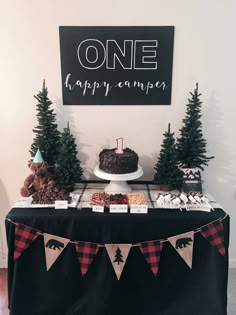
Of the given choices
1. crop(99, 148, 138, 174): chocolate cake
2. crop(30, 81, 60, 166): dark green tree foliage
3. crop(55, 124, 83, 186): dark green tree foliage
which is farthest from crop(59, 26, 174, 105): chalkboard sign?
crop(99, 148, 138, 174): chocolate cake

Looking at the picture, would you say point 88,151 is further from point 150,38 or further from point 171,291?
point 171,291

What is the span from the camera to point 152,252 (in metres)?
1.53

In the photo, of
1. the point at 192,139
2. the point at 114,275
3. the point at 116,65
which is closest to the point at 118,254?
the point at 114,275

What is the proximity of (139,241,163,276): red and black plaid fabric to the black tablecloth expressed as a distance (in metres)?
0.04

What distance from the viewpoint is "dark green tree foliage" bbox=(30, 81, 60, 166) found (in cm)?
182

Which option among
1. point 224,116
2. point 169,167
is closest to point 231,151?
point 224,116

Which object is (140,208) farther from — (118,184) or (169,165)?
(169,165)

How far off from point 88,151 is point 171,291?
110 cm

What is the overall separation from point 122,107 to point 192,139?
1.80 feet

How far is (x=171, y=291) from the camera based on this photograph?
1613 mm

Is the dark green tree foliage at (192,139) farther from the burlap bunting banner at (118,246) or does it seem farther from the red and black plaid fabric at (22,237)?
the red and black plaid fabric at (22,237)

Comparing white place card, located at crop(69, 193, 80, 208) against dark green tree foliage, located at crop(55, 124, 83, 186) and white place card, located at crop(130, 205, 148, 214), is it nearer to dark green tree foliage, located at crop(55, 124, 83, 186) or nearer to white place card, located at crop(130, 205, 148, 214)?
dark green tree foliage, located at crop(55, 124, 83, 186)

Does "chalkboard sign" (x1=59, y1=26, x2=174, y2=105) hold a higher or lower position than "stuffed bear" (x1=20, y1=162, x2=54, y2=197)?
higher

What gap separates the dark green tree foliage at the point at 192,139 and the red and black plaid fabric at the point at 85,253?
0.83 metres
